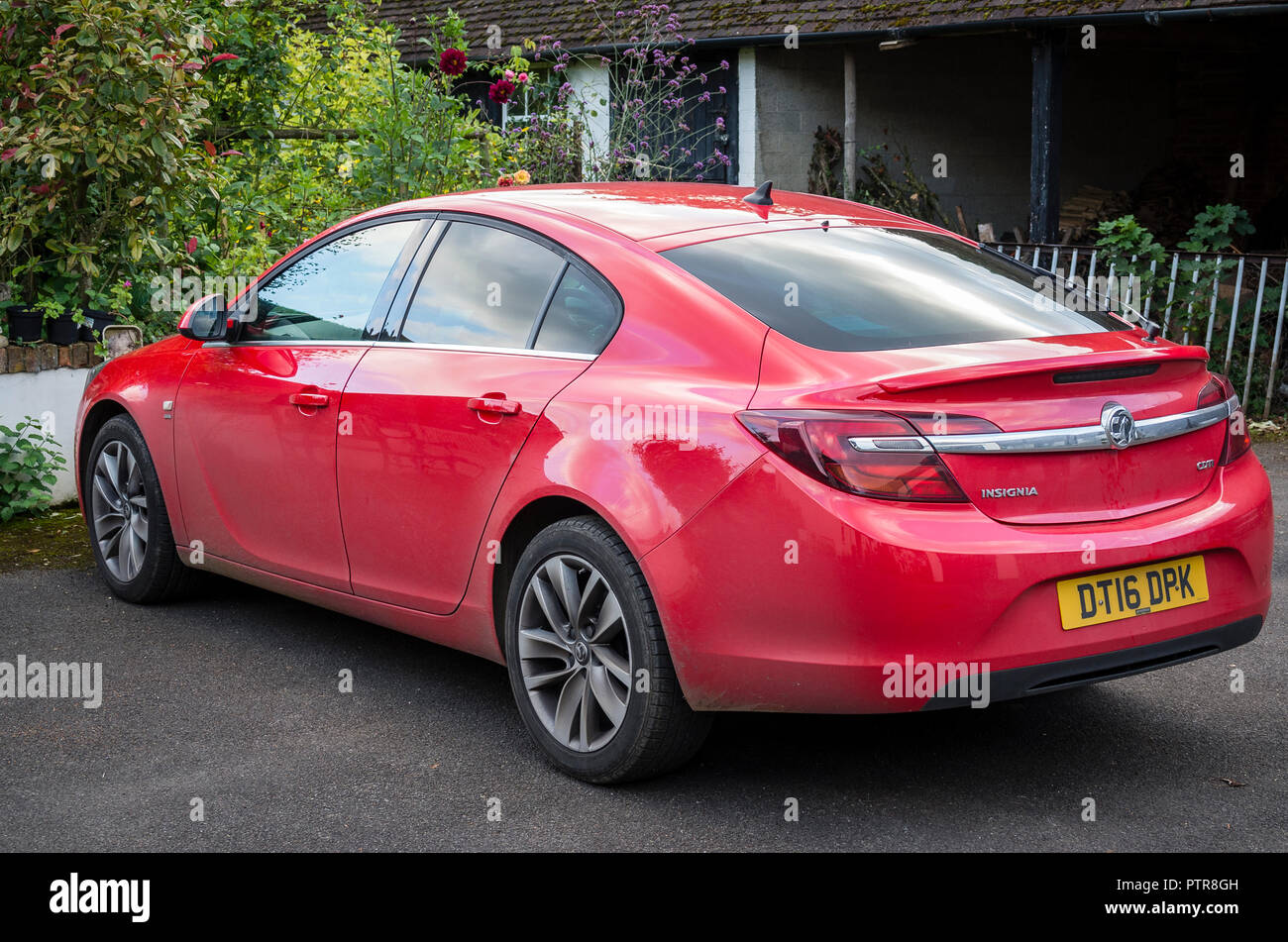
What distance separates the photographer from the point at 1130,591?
11.2ft

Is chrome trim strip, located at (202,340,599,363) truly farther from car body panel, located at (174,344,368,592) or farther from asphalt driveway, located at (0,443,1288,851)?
asphalt driveway, located at (0,443,1288,851)

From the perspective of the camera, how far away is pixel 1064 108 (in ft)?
55.4

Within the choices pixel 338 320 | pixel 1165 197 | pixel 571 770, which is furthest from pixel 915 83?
pixel 571 770

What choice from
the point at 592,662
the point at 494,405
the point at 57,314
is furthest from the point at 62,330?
the point at 592,662

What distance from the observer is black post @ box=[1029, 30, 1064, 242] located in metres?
12.4

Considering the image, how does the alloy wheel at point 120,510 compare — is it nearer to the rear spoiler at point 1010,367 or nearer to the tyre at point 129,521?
the tyre at point 129,521

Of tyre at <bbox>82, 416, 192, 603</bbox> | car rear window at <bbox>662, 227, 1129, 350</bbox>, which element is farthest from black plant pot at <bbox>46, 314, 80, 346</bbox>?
car rear window at <bbox>662, 227, 1129, 350</bbox>

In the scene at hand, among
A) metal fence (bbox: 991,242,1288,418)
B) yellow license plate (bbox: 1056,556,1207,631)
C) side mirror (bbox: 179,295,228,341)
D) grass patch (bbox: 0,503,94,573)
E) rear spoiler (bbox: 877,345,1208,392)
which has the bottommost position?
grass patch (bbox: 0,503,94,573)

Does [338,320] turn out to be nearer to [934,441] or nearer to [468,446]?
[468,446]

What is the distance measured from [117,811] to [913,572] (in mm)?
2113

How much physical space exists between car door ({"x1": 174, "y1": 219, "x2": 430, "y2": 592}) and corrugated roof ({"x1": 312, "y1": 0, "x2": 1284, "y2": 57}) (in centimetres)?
633

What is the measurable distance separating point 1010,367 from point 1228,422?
0.82 m

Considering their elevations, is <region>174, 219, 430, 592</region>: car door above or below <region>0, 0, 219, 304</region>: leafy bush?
below

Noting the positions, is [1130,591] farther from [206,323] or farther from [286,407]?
[206,323]
